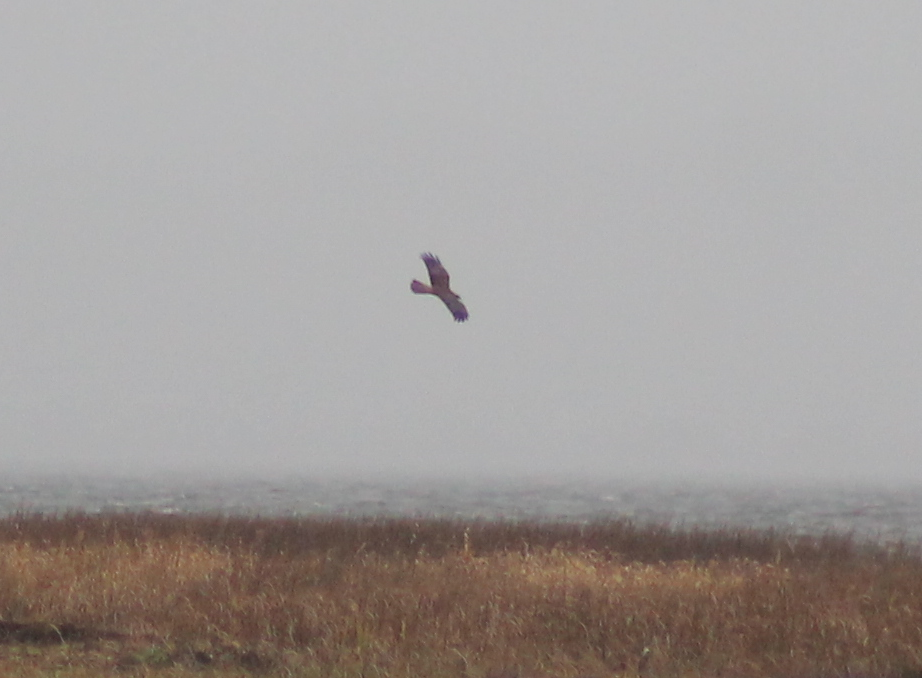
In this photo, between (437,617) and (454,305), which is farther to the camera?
(437,617)

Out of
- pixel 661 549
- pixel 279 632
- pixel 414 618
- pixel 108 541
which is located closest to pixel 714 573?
pixel 661 549

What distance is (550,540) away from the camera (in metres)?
22.6

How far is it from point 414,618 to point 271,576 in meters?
3.19

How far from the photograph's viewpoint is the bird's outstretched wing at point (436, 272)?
977 centimetres

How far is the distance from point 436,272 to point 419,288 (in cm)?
18

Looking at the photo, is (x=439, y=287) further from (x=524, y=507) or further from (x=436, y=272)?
(x=524, y=507)

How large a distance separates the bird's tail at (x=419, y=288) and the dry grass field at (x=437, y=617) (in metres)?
2.87

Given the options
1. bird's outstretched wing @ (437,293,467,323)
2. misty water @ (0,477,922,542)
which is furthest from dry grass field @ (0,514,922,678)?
misty water @ (0,477,922,542)

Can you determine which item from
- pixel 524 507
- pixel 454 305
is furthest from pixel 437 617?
pixel 524 507

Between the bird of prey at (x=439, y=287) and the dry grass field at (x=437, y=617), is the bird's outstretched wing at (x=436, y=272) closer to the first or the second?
the bird of prey at (x=439, y=287)

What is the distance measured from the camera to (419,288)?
9805 millimetres

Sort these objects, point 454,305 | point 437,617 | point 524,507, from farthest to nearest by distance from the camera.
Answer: point 524,507
point 437,617
point 454,305

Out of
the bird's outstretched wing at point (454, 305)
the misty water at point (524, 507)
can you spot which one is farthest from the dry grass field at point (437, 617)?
the misty water at point (524, 507)

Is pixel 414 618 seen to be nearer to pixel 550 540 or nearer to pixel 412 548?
pixel 412 548
